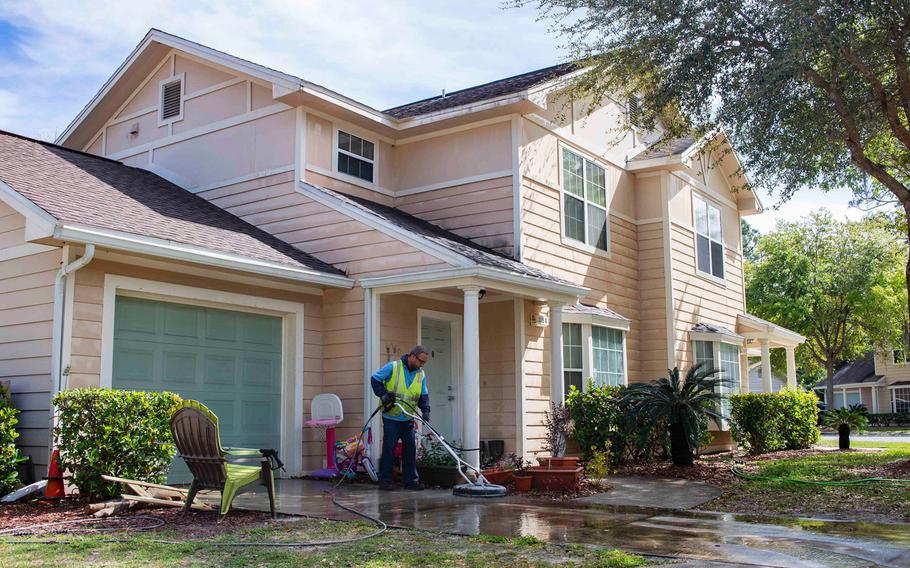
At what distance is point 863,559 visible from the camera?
5688 millimetres

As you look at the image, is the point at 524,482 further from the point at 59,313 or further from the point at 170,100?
the point at 170,100

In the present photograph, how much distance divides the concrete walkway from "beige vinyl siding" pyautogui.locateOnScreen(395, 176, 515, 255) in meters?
4.24

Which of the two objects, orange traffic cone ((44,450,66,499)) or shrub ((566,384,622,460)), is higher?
shrub ((566,384,622,460))

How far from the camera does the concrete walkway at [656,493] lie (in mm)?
8820

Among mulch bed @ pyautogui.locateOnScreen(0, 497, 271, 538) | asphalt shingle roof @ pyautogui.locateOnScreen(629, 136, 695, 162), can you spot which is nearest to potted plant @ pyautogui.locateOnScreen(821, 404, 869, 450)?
asphalt shingle roof @ pyautogui.locateOnScreen(629, 136, 695, 162)

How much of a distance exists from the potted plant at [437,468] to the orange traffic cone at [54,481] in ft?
13.5

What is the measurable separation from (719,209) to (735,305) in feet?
7.73

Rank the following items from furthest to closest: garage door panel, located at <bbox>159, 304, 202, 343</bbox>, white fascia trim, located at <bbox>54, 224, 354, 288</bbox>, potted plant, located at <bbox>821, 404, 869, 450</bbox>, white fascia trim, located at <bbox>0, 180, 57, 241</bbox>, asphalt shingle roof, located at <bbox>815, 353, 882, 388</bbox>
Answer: asphalt shingle roof, located at <bbox>815, 353, 882, 388</bbox>, potted plant, located at <bbox>821, 404, 869, 450</bbox>, garage door panel, located at <bbox>159, 304, 202, 343</bbox>, white fascia trim, located at <bbox>54, 224, 354, 288</bbox>, white fascia trim, located at <bbox>0, 180, 57, 241</bbox>

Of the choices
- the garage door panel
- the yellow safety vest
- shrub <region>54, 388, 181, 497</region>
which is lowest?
shrub <region>54, 388, 181, 497</region>

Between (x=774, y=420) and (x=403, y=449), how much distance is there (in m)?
8.80

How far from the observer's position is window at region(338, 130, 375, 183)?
13.6 metres

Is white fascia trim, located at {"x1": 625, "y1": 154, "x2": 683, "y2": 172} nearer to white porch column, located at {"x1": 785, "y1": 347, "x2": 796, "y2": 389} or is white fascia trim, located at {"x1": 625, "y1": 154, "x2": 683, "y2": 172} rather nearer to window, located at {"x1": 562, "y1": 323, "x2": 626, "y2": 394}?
window, located at {"x1": 562, "y1": 323, "x2": 626, "y2": 394}

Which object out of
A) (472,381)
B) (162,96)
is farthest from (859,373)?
(162,96)

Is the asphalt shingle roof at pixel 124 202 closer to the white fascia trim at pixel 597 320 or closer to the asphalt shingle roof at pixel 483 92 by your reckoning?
the asphalt shingle roof at pixel 483 92
